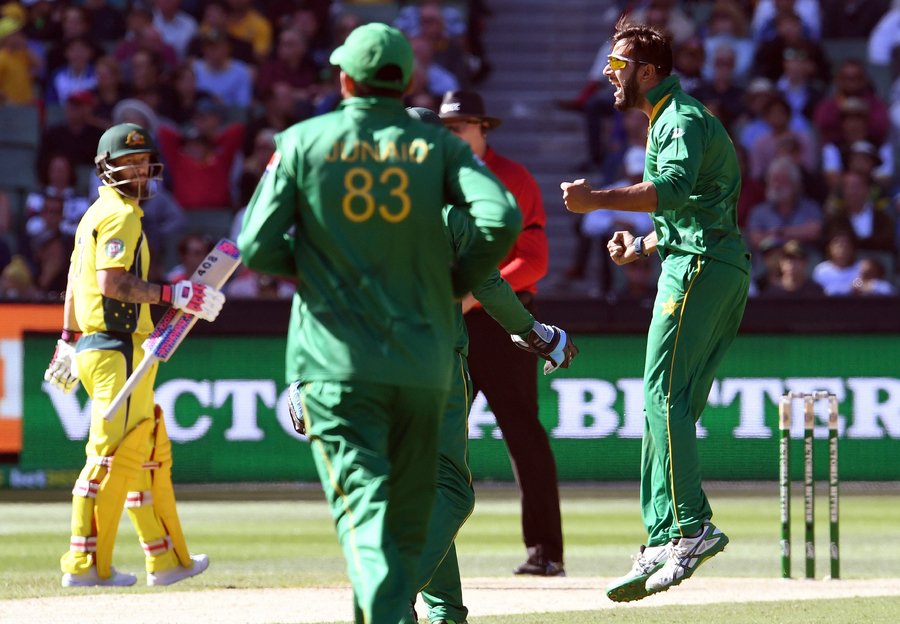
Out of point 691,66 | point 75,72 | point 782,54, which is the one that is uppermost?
point 782,54

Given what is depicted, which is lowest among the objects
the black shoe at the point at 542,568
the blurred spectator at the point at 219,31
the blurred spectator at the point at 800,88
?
the black shoe at the point at 542,568

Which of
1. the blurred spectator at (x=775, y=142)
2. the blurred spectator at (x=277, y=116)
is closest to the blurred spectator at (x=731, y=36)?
the blurred spectator at (x=775, y=142)

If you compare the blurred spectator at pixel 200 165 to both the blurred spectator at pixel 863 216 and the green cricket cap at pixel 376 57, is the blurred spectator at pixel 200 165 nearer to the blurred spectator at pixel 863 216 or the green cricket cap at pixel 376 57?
the blurred spectator at pixel 863 216

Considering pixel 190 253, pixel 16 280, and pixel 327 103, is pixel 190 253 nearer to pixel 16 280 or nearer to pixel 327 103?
pixel 16 280

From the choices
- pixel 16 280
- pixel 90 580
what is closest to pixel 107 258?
pixel 90 580

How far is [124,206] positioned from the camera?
893cm

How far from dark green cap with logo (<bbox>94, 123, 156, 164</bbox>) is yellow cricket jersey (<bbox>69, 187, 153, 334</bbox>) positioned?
20 centimetres

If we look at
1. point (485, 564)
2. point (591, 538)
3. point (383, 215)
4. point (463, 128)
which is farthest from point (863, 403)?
point (383, 215)

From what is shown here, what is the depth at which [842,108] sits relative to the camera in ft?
64.7

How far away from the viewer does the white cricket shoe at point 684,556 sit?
7305 millimetres

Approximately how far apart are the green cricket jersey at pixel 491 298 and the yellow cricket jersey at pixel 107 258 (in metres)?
2.23

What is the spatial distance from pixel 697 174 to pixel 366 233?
2.33 m

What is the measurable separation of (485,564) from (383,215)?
547cm

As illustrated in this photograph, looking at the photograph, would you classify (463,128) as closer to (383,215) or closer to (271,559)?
(271,559)
